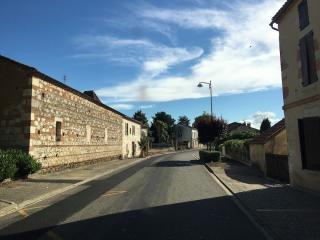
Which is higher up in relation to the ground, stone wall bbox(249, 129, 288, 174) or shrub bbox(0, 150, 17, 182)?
stone wall bbox(249, 129, 288, 174)

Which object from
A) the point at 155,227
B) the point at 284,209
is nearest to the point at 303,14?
the point at 284,209

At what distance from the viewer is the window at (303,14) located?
13555 mm

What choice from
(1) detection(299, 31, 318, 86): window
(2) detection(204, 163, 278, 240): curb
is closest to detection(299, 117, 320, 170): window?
(1) detection(299, 31, 318, 86): window

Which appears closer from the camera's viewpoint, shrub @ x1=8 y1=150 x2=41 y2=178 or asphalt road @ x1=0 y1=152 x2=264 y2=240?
asphalt road @ x1=0 y1=152 x2=264 y2=240

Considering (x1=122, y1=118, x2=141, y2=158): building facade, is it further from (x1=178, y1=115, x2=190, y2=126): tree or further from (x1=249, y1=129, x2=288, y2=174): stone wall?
(x1=178, y1=115, x2=190, y2=126): tree

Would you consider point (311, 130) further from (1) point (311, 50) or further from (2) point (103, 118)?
(2) point (103, 118)

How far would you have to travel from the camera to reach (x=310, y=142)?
1362 cm

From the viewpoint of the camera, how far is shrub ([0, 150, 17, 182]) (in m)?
16.2

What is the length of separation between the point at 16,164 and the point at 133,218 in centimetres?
1099

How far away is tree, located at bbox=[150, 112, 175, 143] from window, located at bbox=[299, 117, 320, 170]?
93044 mm

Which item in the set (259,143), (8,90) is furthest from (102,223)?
(259,143)

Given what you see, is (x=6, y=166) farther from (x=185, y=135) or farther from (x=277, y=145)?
(x=185, y=135)

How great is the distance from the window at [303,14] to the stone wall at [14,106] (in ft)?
43.7

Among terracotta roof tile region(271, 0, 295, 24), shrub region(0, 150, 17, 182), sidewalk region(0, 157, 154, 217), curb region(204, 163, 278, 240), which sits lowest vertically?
curb region(204, 163, 278, 240)
